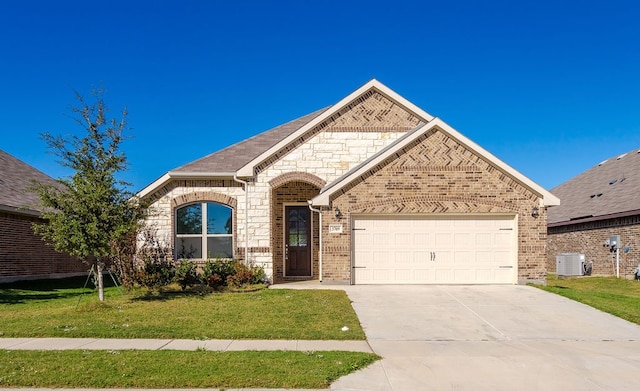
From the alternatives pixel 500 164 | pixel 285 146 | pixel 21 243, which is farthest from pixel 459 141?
pixel 21 243

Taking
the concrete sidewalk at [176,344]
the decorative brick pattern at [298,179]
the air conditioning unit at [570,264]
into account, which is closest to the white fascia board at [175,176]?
the decorative brick pattern at [298,179]

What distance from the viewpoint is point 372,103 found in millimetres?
16703

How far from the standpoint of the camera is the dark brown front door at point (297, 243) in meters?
16.8

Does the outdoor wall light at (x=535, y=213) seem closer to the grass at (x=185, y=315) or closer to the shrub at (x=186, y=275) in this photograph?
the grass at (x=185, y=315)

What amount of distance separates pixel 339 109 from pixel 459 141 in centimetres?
431

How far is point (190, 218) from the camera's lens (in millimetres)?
15789

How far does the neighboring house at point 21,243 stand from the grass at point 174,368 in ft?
32.2

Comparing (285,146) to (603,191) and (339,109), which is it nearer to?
(339,109)

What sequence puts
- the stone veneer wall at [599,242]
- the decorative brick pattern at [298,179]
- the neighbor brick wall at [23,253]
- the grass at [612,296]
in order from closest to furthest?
1. the grass at [612,296]
2. the decorative brick pattern at [298,179]
3. the neighbor brick wall at [23,253]
4. the stone veneer wall at [599,242]

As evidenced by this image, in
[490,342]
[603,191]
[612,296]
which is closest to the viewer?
[490,342]

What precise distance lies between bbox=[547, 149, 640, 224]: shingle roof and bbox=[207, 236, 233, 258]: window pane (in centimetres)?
1620

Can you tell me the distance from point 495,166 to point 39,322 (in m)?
12.4

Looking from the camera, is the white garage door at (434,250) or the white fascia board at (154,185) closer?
the white garage door at (434,250)

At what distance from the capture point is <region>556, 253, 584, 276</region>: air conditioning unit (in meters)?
20.9
